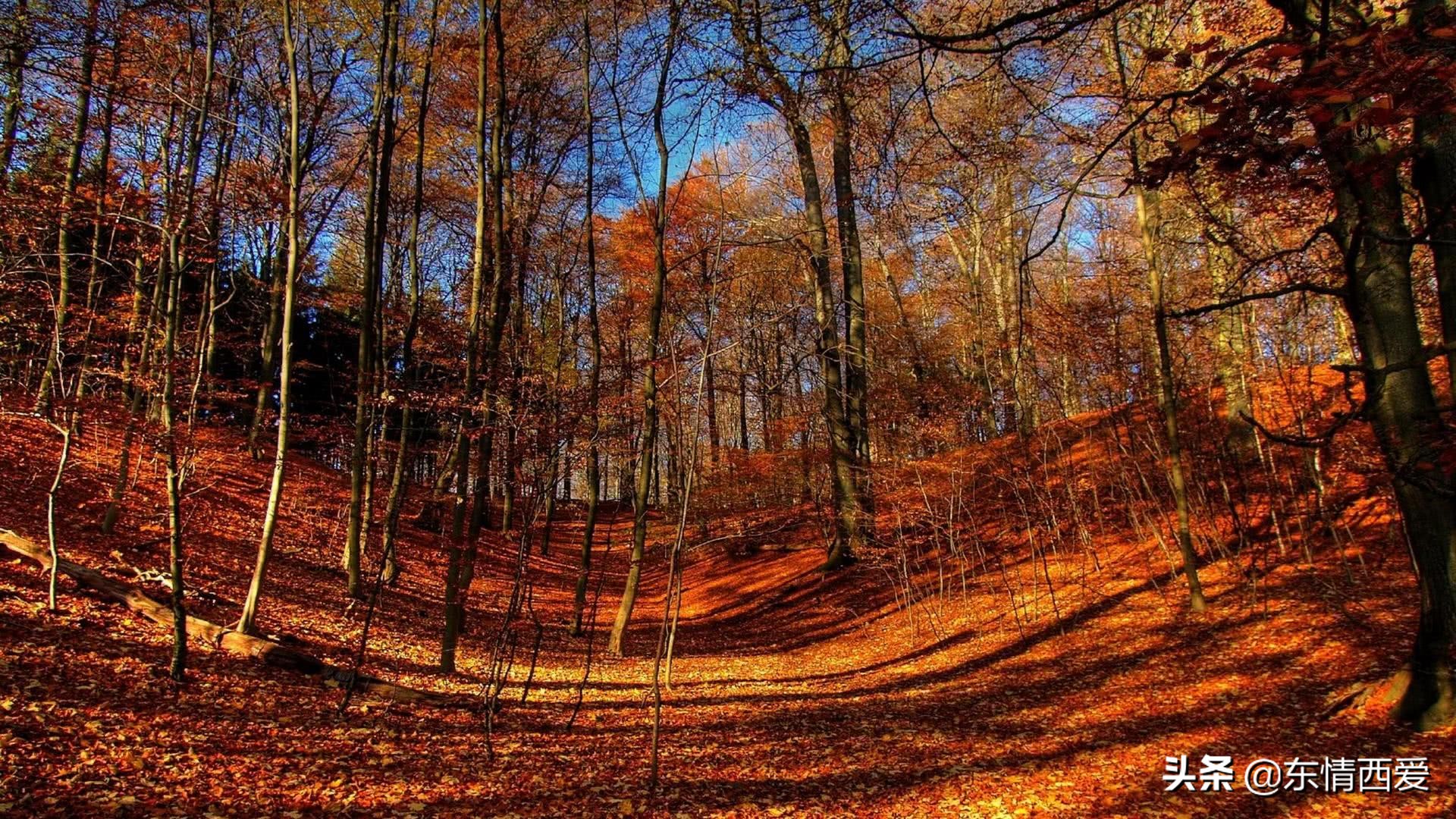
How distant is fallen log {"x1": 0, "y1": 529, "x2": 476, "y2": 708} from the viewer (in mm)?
6078

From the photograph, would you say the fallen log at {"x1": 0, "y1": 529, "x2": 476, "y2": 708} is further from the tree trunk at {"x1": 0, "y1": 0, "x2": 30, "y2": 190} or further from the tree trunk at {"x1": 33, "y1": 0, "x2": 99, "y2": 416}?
the tree trunk at {"x1": 0, "y1": 0, "x2": 30, "y2": 190}

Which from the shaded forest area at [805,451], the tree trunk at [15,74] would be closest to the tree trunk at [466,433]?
the shaded forest area at [805,451]

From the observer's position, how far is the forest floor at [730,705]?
408 centimetres

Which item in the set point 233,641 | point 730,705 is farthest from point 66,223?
point 730,705

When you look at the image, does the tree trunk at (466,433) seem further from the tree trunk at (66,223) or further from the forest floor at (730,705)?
the tree trunk at (66,223)

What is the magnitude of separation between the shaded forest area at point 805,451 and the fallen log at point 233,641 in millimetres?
41

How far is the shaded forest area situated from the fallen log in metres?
0.04

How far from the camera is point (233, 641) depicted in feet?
20.0

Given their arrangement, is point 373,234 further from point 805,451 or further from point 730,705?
point 805,451

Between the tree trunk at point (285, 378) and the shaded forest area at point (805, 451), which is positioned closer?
the shaded forest area at point (805, 451)

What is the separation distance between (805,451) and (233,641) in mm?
12084

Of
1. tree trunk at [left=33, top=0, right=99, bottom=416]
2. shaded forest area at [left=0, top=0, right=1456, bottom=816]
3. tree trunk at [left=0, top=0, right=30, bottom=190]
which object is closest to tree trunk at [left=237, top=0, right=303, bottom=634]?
shaded forest area at [left=0, top=0, right=1456, bottom=816]

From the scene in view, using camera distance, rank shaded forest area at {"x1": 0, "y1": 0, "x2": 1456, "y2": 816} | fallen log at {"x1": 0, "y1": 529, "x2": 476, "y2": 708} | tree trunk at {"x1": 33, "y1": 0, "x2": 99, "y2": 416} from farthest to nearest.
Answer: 1. tree trunk at {"x1": 33, "y1": 0, "x2": 99, "y2": 416}
2. fallen log at {"x1": 0, "y1": 529, "x2": 476, "y2": 708}
3. shaded forest area at {"x1": 0, "y1": 0, "x2": 1456, "y2": 816}

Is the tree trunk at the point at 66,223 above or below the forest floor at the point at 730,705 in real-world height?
above
